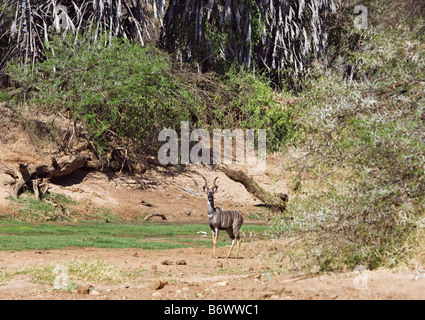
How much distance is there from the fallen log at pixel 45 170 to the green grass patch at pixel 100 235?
8.08 ft

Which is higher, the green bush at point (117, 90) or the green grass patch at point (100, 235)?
the green bush at point (117, 90)

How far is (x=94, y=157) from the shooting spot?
24.5 m

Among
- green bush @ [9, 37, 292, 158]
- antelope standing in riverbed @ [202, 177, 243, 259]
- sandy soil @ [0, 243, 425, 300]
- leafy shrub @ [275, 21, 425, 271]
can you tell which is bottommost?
sandy soil @ [0, 243, 425, 300]

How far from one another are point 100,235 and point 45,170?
20.5ft

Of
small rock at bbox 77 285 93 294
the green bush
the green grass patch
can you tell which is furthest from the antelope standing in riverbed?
the green bush

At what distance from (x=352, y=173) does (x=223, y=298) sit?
127 inches

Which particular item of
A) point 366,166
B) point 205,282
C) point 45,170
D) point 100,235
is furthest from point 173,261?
point 45,170

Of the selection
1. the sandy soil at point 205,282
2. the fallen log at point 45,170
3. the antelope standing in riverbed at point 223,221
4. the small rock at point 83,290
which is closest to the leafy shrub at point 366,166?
the sandy soil at point 205,282

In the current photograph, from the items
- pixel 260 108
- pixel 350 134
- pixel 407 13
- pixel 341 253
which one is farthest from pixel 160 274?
pixel 260 108

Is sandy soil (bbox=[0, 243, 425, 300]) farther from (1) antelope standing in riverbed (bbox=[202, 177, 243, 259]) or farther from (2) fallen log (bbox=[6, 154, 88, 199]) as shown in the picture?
(2) fallen log (bbox=[6, 154, 88, 199])

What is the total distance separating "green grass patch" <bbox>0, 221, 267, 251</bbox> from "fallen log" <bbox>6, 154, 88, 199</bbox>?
2.46m

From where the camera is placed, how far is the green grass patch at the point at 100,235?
45.9ft

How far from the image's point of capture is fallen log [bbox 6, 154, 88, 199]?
19895 mm

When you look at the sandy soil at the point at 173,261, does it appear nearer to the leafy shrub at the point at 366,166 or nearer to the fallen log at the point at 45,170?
the fallen log at the point at 45,170
